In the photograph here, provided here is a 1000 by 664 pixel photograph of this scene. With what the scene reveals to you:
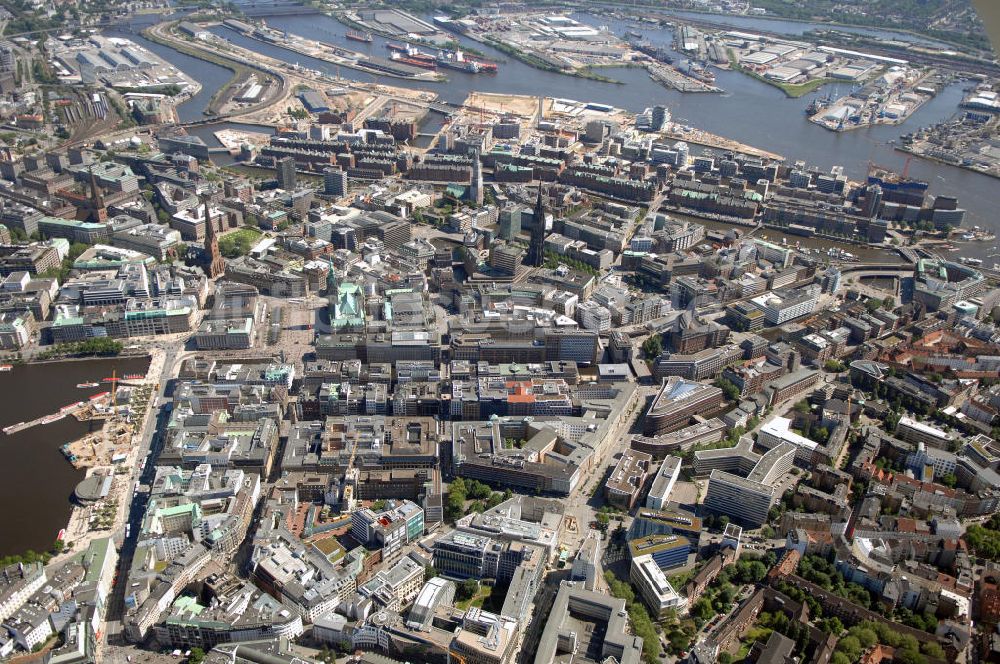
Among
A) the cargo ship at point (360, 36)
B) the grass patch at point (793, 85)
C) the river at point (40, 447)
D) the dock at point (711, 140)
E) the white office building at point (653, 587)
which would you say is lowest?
the river at point (40, 447)

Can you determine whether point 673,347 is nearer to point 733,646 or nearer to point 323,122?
point 733,646

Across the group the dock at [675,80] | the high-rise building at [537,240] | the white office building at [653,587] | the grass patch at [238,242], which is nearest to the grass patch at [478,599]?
the white office building at [653,587]

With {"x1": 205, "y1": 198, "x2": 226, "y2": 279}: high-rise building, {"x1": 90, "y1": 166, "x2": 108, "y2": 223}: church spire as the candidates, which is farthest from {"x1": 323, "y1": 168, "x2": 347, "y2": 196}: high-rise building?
{"x1": 90, "y1": 166, "x2": 108, "y2": 223}: church spire

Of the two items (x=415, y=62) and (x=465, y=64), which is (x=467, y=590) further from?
(x=415, y=62)

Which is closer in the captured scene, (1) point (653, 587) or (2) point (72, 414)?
(1) point (653, 587)

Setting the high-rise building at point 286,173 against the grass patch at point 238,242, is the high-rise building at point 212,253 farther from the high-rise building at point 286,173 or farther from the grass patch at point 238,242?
the high-rise building at point 286,173

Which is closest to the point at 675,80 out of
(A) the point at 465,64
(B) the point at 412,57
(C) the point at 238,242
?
(A) the point at 465,64

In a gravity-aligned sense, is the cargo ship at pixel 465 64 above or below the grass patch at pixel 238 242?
above
